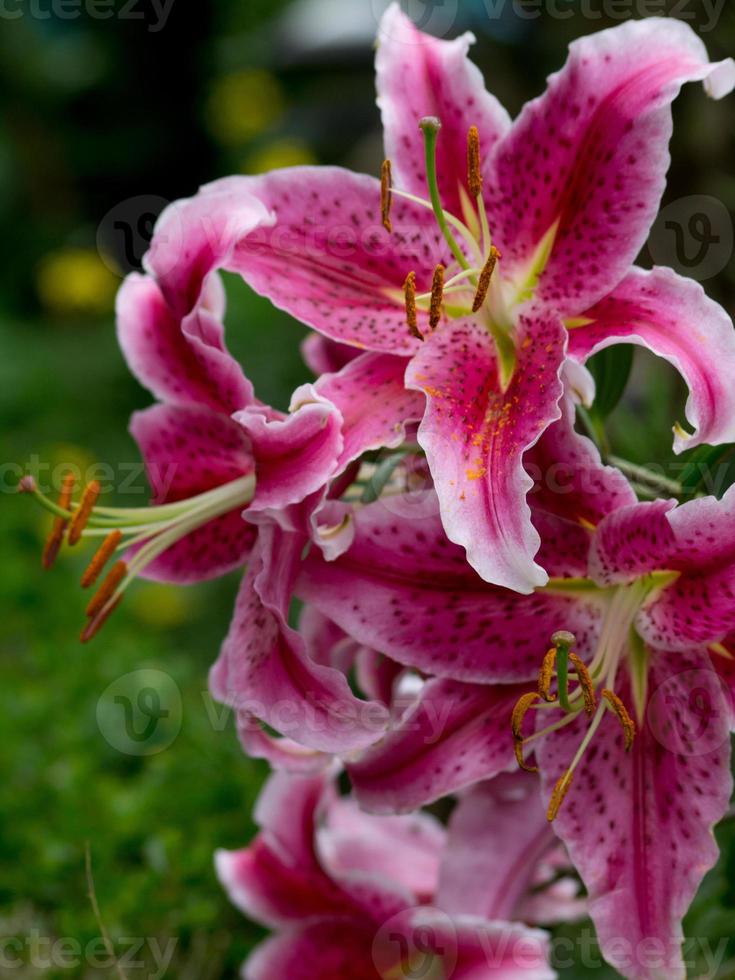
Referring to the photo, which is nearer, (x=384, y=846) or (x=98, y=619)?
(x=98, y=619)

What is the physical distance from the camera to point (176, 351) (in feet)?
2.16

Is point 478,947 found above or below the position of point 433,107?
below

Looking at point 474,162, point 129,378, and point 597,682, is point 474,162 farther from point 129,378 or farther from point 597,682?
point 129,378

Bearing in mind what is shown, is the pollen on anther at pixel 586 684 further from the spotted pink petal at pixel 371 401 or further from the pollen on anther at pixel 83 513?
the pollen on anther at pixel 83 513

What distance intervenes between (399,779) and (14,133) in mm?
4768

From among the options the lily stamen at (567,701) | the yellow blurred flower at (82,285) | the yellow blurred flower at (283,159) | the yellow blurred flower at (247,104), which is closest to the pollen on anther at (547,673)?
the lily stamen at (567,701)

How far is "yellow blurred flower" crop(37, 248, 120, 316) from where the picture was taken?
143 inches

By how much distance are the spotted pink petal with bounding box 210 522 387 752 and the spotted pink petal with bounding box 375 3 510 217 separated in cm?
20

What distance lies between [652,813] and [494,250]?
0.90ft

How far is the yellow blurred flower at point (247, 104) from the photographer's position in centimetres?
486

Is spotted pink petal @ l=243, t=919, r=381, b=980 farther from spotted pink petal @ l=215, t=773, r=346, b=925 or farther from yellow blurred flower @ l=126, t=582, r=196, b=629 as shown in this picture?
→ yellow blurred flower @ l=126, t=582, r=196, b=629

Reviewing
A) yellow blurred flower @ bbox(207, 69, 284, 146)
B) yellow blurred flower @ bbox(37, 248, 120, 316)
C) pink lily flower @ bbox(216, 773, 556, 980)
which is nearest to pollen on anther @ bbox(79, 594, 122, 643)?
pink lily flower @ bbox(216, 773, 556, 980)

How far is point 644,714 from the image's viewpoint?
24.4 inches

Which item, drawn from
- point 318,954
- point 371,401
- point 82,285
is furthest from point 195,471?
point 82,285
